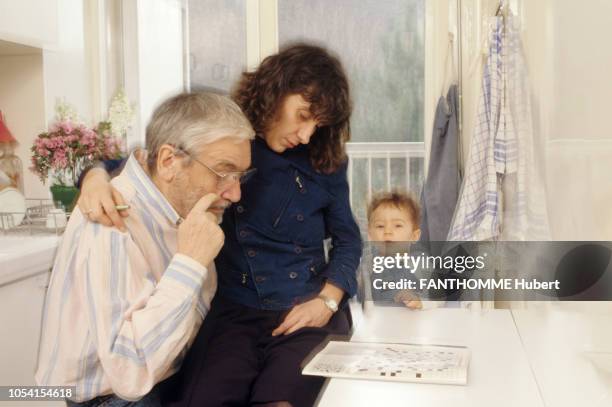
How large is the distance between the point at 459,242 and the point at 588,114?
45 centimetres

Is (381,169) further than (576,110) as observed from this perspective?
Yes

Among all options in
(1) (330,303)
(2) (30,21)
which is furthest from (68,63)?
(1) (330,303)

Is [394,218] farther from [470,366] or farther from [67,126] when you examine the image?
[67,126]

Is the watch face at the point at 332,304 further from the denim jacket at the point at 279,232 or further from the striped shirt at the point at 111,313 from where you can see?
the striped shirt at the point at 111,313

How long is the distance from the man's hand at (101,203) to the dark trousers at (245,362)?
0.65ft

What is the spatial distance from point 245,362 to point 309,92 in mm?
347

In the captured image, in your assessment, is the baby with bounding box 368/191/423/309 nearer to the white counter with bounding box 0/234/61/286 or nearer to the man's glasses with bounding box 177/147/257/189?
the man's glasses with bounding box 177/147/257/189

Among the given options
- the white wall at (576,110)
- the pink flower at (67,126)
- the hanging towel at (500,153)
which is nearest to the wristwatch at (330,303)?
the hanging towel at (500,153)

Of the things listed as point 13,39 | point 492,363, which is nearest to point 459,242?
point 492,363

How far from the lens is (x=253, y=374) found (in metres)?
0.77

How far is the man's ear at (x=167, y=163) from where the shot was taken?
29.3 inches

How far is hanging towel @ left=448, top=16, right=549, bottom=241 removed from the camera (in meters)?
0.86

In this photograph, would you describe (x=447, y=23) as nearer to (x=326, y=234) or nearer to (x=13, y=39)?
(x=326, y=234)

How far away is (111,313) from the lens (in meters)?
0.67
